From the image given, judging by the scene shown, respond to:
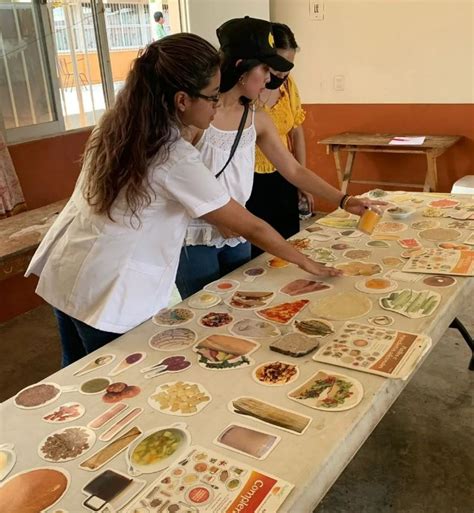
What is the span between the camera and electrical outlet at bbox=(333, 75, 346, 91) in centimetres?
400

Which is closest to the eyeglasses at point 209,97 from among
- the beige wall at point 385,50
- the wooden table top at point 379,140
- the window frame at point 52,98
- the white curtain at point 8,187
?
the white curtain at point 8,187

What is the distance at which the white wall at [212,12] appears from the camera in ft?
11.0

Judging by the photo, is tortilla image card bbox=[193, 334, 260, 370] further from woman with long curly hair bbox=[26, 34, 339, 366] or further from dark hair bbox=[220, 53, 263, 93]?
dark hair bbox=[220, 53, 263, 93]

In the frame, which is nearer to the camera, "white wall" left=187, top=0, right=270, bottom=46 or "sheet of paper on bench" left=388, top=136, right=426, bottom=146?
"white wall" left=187, top=0, right=270, bottom=46

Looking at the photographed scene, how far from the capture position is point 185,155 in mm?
1129

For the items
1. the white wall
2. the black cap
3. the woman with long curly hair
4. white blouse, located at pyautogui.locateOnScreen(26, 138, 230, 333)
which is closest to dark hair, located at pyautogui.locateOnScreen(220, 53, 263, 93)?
the black cap

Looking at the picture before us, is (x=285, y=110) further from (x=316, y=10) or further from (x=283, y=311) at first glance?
(x=316, y=10)

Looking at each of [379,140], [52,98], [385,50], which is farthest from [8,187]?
[385,50]

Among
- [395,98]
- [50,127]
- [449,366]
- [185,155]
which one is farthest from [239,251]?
[395,98]

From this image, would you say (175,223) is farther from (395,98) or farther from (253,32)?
(395,98)

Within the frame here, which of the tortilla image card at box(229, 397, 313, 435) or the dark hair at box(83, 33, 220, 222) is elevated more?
the dark hair at box(83, 33, 220, 222)

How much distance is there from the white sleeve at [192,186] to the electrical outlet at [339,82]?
125 inches

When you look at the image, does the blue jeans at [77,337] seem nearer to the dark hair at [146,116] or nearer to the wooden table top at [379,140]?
the dark hair at [146,116]

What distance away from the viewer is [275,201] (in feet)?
7.41
